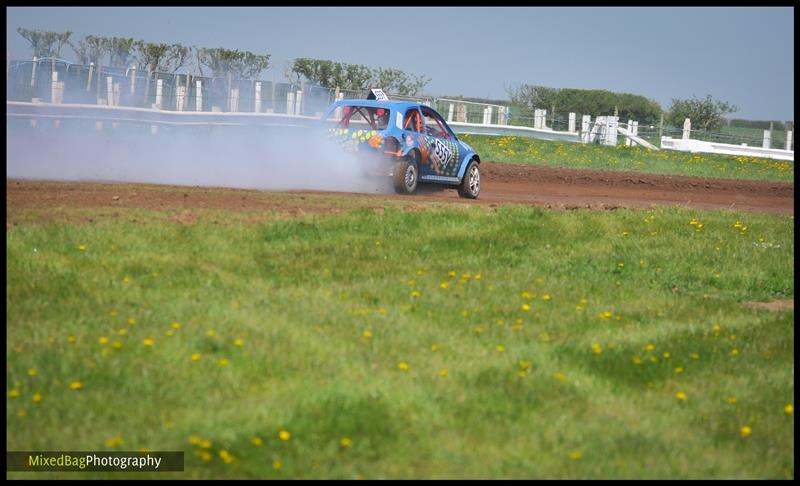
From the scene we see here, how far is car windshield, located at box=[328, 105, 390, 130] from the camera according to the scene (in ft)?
52.3

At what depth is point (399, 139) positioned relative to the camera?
51.8 feet

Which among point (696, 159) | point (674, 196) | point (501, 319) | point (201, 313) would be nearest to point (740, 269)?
point (501, 319)

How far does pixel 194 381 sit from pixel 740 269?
256 inches

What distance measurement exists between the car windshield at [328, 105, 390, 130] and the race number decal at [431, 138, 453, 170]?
1.03 m

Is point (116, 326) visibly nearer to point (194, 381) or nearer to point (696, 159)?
point (194, 381)

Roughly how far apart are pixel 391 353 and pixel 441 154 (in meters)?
9.70

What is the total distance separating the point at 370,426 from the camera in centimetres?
601

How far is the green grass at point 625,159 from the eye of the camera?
28266 mm

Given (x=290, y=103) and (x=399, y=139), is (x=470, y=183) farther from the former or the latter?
(x=290, y=103)

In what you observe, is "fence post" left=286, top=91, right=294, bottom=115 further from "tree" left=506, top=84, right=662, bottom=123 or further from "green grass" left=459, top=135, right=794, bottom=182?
"tree" left=506, top=84, right=662, bottom=123

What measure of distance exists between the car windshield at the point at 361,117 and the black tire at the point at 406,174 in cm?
61

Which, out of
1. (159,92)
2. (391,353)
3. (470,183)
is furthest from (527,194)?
(159,92)

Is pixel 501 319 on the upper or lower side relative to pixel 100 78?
lower

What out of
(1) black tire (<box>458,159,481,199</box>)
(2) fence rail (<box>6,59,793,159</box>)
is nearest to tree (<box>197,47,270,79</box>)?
(2) fence rail (<box>6,59,793,159</box>)
